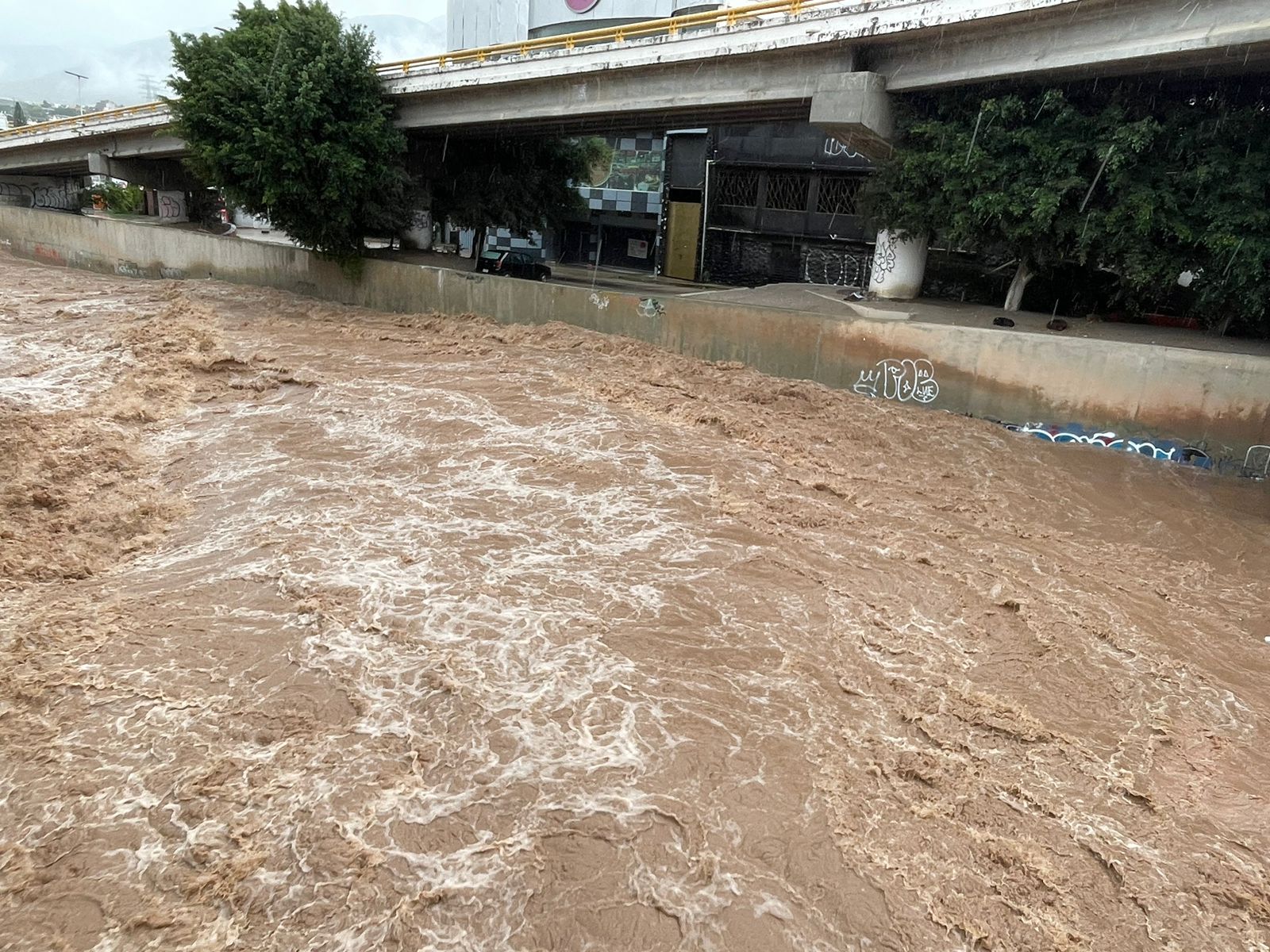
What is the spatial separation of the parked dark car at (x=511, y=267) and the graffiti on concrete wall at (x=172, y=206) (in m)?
20.8

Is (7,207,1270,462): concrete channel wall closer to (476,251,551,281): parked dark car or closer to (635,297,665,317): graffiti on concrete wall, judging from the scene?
(635,297,665,317): graffiti on concrete wall

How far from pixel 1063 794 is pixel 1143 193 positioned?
12802 mm

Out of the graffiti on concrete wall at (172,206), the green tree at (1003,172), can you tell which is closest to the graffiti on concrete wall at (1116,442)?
the green tree at (1003,172)

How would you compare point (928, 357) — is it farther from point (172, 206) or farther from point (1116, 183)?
point (172, 206)

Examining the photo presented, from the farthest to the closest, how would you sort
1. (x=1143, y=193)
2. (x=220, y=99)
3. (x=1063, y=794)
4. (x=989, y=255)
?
(x=220, y=99), (x=989, y=255), (x=1143, y=193), (x=1063, y=794)

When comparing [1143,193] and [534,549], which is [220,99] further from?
[1143,193]

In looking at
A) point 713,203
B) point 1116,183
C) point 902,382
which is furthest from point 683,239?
point 1116,183

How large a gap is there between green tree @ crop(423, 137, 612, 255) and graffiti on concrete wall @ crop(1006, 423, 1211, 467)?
19008 mm

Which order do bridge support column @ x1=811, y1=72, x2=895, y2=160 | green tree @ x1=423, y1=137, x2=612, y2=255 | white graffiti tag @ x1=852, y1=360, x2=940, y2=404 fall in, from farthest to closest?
green tree @ x1=423, y1=137, x2=612, y2=255
bridge support column @ x1=811, y1=72, x2=895, y2=160
white graffiti tag @ x1=852, y1=360, x2=940, y2=404

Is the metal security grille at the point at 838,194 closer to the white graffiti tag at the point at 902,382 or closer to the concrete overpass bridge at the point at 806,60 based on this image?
the concrete overpass bridge at the point at 806,60

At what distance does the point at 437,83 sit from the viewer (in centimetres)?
2355

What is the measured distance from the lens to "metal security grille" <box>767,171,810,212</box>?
96.1 feet

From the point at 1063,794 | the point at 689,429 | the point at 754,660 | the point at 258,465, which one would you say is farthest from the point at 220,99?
the point at 1063,794

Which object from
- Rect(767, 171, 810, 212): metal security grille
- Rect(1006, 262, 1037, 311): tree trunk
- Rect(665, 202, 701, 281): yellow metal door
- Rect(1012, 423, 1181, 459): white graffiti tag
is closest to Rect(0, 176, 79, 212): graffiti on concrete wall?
Rect(665, 202, 701, 281): yellow metal door
